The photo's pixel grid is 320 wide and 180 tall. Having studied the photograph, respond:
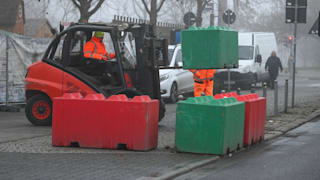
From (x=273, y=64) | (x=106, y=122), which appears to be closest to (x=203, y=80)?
(x=106, y=122)

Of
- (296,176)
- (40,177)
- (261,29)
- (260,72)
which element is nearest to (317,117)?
(296,176)

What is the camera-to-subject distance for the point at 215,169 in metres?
9.48

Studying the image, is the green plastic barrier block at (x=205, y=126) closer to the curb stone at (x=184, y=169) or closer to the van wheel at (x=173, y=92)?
the curb stone at (x=184, y=169)

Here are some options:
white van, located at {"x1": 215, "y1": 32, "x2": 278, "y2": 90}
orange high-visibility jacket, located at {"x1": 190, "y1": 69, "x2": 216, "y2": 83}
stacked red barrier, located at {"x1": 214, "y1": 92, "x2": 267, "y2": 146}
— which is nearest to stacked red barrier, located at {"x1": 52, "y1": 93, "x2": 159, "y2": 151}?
stacked red barrier, located at {"x1": 214, "y1": 92, "x2": 267, "y2": 146}

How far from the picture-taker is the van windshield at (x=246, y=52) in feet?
101

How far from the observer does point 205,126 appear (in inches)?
411

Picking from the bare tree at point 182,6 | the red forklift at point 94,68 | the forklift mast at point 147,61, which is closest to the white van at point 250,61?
the bare tree at point 182,6

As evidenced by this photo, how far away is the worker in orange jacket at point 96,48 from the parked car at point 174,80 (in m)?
7.08

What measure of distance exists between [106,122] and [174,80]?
37.7 ft

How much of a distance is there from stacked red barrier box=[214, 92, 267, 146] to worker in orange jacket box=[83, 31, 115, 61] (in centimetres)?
335

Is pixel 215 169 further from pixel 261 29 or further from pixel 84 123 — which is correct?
pixel 261 29

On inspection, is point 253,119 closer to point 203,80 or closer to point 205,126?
point 205,126

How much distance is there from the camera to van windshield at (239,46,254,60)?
3073 centimetres

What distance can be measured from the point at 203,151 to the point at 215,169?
1.05m
